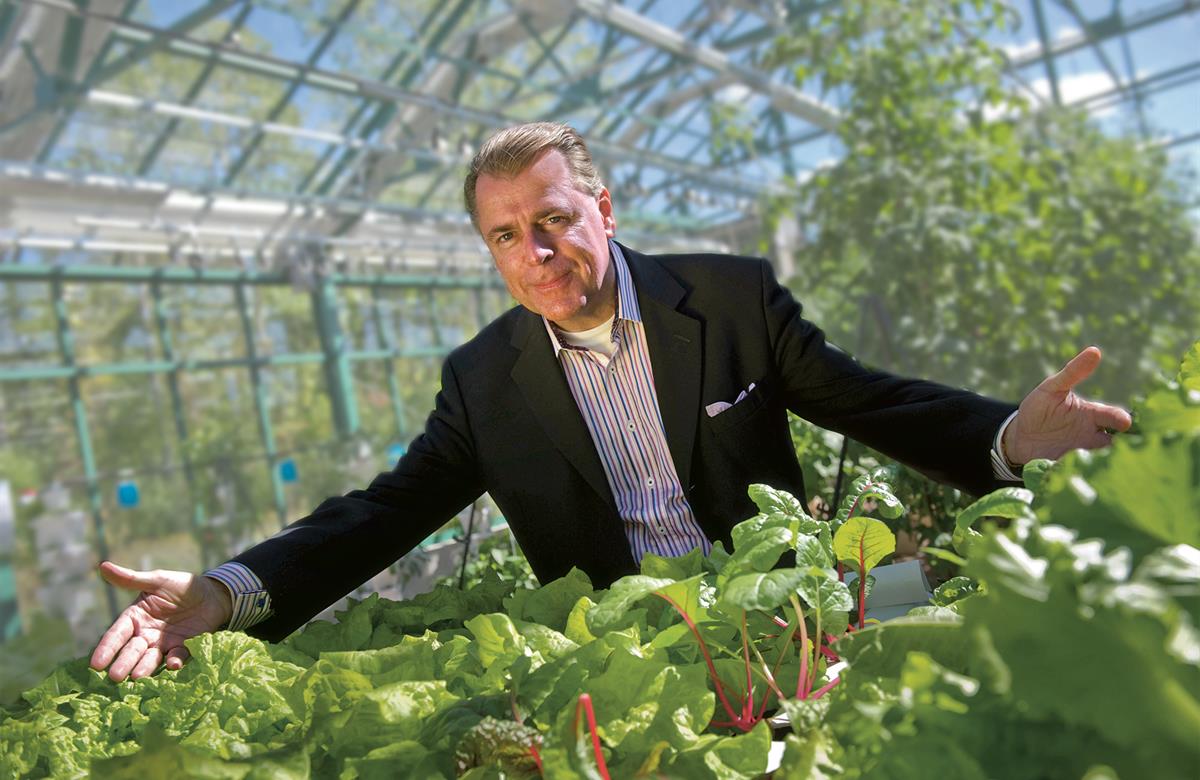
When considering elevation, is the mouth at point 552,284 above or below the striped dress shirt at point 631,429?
above

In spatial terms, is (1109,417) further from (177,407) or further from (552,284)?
(177,407)

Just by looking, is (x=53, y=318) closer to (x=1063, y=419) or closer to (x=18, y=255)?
(x=18, y=255)

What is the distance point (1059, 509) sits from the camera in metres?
0.48

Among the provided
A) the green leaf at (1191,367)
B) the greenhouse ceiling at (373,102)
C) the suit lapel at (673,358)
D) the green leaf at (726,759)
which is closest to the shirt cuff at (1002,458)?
the green leaf at (1191,367)

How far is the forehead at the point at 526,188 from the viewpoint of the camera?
172 cm

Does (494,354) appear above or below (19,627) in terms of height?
above

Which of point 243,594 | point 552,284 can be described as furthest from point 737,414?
point 243,594

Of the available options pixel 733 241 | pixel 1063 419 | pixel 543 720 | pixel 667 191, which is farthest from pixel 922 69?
pixel 733 241

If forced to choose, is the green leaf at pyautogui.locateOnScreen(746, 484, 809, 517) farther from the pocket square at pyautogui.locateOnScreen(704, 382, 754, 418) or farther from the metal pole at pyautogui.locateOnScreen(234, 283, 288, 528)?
the metal pole at pyautogui.locateOnScreen(234, 283, 288, 528)

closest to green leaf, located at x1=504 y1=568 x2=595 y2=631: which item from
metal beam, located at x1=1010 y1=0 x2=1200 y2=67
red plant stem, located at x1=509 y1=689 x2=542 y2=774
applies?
red plant stem, located at x1=509 y1=689 x2=542 y2=774

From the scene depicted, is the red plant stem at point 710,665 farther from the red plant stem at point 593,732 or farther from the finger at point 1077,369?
the finger at point 1077,369

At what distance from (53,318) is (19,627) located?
2.62 metres

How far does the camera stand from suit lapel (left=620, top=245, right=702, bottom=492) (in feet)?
6.26

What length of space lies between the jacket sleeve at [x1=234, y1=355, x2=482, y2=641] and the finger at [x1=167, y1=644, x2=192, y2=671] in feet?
0.71
